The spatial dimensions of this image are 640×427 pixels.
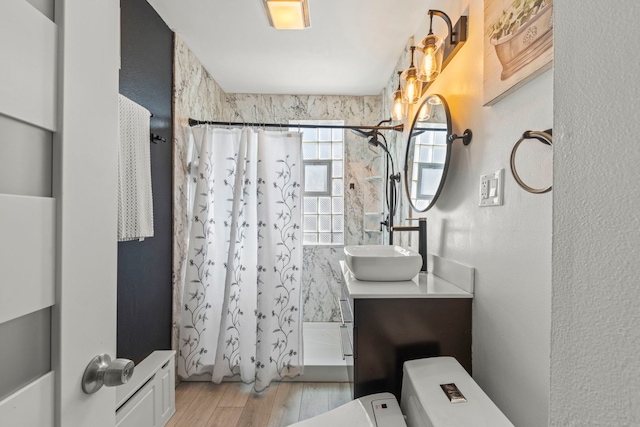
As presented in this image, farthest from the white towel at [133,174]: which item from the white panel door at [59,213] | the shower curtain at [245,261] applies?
→ the white panel door at [59,213]

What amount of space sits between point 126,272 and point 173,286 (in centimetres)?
62

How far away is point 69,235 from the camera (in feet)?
1.74

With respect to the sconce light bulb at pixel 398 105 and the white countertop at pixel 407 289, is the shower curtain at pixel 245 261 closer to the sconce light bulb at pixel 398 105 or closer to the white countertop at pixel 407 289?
the sconce light bulb at pixel 398 105

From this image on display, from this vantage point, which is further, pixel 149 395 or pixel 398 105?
pixel 398 105

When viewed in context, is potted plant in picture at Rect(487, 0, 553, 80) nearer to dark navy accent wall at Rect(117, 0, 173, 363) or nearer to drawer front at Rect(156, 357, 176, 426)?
dark navy accent wall at Rect(117, 0, 173, 363)

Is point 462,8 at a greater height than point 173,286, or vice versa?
point 462,8

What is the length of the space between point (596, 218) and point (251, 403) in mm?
2283

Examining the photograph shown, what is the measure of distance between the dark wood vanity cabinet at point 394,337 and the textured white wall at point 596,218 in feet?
3.16

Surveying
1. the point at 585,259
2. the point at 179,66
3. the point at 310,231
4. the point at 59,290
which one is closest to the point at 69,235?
the point at 59,290

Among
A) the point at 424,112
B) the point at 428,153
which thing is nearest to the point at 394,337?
the point at 428,153

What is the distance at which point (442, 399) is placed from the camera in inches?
38.7

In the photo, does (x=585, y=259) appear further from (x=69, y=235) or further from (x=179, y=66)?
(x=179, y=66)

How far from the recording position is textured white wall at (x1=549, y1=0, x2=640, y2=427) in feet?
0.89

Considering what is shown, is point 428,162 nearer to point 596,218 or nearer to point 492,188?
point 492,188
